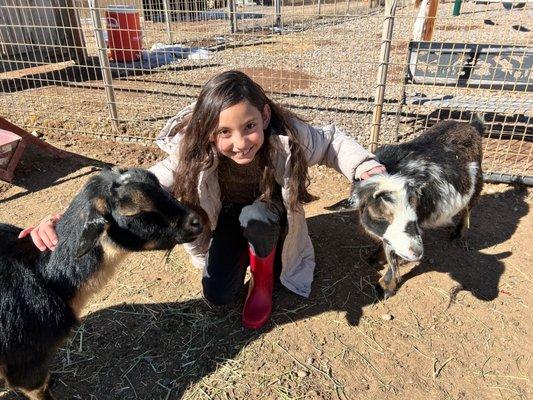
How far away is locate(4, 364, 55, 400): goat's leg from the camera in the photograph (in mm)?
2201

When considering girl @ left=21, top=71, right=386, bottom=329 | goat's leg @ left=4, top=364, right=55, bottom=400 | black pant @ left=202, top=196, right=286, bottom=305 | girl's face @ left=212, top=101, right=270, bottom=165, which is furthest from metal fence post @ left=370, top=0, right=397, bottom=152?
goat's leg @ left=4, top=364, right=55, bottom=400

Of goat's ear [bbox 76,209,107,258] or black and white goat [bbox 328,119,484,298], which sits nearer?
goat's ear [bbox 76,209,107,258]

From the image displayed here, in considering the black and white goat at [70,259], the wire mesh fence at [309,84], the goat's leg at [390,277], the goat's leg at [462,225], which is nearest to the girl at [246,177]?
the black and white goat at [70,259]

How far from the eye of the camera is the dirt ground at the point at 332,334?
2.59 metres

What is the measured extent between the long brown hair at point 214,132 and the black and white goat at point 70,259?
1.24ft

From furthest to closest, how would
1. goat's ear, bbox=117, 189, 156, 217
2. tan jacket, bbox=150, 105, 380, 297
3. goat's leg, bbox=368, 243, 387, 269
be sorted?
goat's leg, bbox=368, 243, 387, 269
tan jacket, bbox=150, 105, 380, 297
goat's ear, bbox=117, 189, 156, 217

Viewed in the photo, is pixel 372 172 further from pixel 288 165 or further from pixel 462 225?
A: pixel 462 225

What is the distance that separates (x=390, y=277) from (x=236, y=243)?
1178 millimetres

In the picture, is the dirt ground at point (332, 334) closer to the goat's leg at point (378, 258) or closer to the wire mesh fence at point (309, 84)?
the goat's leg at point (378, 258)

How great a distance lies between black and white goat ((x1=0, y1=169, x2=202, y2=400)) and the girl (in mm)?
136

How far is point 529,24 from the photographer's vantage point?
12492 mm

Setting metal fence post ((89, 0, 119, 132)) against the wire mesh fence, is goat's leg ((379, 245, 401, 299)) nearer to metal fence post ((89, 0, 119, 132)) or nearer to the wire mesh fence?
the wire mesh fence

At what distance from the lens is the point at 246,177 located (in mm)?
2938

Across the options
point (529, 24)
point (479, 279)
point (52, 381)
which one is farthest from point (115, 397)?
point (529, 24)
